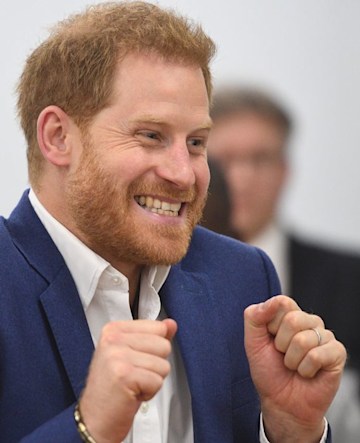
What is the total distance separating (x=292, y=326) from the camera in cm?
180

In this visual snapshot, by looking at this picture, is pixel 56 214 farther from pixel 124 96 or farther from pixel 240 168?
pixel 240 168

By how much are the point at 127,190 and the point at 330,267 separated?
155 cm

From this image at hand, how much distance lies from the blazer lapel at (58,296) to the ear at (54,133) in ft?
0.32

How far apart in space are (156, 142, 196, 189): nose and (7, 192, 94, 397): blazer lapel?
0.76 ft

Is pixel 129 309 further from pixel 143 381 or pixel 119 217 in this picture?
pixel 143 381

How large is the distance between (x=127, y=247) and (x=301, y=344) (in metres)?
0.34

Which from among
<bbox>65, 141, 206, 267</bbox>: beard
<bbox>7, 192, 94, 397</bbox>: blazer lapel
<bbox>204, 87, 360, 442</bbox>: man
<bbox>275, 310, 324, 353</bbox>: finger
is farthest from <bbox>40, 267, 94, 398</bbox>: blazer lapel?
<bbox>204, 87, 360, 442</bbox>: man

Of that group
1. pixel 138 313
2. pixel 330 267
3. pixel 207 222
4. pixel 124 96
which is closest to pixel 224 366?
pixel 138 313

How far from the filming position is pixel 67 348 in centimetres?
177

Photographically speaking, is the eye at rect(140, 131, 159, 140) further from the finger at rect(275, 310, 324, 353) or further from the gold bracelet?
the gold bracelet

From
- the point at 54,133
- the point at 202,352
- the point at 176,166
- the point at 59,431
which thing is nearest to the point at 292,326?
the point at 202,352

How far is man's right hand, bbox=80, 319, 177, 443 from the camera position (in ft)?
5.16

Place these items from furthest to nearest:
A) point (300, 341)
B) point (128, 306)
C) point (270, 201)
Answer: point (270, 201) → point (128, 306) → point (300, 341)

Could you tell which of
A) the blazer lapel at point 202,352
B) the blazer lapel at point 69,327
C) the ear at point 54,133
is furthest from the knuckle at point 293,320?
the ear at point 54,133
